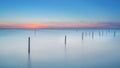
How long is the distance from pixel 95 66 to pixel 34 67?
12.1 feet

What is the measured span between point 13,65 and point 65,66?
3.27 m

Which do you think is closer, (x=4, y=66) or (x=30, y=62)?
(x=4, y=66)

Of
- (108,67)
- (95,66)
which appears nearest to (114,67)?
(108,67)

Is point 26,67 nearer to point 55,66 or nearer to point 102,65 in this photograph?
point 55,66

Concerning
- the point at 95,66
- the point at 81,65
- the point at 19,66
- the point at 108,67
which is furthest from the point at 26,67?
the point at 108,67

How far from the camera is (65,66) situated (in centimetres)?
931

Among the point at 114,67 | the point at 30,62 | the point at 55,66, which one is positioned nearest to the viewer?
the point at 114,67

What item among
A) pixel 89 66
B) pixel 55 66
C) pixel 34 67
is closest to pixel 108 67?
pixel 89 66

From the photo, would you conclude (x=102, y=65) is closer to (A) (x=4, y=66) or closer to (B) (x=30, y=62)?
(B) (x=30, y=62)

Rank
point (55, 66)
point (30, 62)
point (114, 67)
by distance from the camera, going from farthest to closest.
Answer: point (30, 62) < point (55, 66) < point (114, 67)

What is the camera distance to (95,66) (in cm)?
919

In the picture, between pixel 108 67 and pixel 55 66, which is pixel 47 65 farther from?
pixel 108 67

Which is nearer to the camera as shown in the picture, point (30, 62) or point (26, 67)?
point (26, 67)

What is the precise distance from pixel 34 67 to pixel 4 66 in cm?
185
